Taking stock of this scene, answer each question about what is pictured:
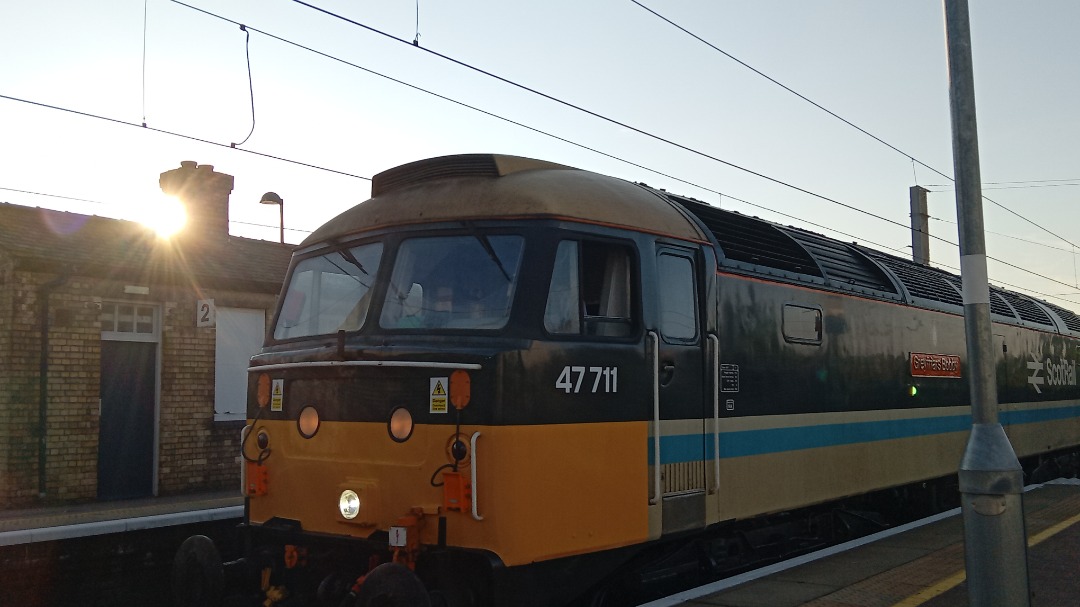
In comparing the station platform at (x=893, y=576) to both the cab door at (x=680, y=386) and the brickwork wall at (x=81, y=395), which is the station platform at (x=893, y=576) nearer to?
the cab door at (x=680, y=386)

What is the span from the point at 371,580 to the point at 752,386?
348 cm

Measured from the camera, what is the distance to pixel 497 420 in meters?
5.34

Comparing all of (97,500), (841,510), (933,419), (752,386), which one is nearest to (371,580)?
(752,386)

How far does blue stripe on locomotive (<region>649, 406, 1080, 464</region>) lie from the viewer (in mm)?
6488

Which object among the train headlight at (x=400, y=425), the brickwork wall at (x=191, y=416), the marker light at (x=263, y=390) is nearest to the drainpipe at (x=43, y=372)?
the brickwork wall at (x=191, y=416)

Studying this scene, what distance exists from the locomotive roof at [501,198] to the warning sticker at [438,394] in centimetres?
112

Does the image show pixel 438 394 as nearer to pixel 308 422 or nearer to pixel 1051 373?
pixel 308 422

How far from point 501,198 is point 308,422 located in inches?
75.4

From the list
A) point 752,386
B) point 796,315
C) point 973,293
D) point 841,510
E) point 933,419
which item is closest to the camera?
point 973,293

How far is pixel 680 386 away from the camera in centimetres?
648

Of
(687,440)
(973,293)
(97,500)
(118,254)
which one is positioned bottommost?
(97,500)

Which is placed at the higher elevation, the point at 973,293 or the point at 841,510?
the point at 973,293

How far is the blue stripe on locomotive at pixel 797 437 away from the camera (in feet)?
21.3

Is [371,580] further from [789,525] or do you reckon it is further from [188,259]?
[188,259]
